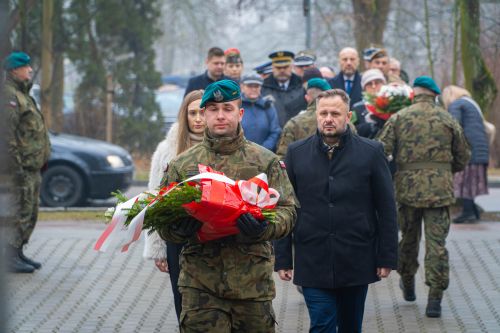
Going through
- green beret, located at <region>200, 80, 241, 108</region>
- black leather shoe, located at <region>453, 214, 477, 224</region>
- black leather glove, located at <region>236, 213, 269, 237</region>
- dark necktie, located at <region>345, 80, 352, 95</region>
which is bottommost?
black leather shoe, located at <region>453, 214, 477, 224</region>

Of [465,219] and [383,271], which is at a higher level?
[383,271]

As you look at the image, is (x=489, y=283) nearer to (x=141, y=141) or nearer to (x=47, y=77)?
(x=47, y=77)

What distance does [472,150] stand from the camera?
13766 mm

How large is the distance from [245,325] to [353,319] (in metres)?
1.24

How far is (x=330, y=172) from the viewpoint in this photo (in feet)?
20.5

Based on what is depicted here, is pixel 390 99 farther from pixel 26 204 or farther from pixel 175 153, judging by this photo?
pixel 175 153

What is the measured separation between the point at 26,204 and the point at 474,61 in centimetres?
828

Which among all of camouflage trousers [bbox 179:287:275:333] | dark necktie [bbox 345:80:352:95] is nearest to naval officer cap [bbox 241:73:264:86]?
dark necktie [bbox 345:80:352:95]

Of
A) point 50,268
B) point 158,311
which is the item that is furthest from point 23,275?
point 158,311

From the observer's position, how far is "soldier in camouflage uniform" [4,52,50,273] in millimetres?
10117

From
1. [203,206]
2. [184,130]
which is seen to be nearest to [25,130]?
[184,130]

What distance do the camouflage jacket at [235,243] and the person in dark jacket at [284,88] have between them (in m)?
6.90

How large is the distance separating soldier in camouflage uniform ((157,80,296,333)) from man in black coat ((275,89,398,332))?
948 mm

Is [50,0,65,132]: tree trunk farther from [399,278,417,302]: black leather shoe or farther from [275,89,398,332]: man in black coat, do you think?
[275,89,398,332]: man in black coat
